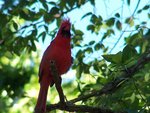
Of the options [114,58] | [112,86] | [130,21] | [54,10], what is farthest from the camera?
[130,21]

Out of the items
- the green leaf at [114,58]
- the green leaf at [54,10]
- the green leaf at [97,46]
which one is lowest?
the green leaf at [114,58]

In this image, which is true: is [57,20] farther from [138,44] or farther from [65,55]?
[65,55]

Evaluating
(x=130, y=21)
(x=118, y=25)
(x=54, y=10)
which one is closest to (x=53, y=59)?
(x=54, y=10)

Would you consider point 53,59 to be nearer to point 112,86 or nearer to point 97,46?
point 112,86

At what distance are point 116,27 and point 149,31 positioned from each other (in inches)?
30.0

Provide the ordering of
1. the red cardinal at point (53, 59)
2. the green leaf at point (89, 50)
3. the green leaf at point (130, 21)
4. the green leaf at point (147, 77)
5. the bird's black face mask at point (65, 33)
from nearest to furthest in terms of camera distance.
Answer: the green leaf at point (147, 77)
the red cardinal at point (53, 59)
the bird's black face mask at point (65, 33)
the green leaf at point (89, 50)
the green leaf at point (130, 21)

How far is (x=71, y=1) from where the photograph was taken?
4.08 metres

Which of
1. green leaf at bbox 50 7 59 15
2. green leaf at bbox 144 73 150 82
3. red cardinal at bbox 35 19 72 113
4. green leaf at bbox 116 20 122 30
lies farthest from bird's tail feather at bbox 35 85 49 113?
green leaf at bbox 116 20 122 30

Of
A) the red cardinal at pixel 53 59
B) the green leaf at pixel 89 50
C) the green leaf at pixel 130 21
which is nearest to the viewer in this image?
the red cardinal at pixel 53 59

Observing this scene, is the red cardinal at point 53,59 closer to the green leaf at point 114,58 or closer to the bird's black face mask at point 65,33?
the bird's black face mask at point 65,33

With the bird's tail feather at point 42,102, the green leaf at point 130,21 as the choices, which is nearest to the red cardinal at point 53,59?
the bird's tail feather at point 42,102

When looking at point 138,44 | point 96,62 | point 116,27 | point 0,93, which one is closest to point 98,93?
point 138,44

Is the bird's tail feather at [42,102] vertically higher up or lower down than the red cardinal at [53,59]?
lower down

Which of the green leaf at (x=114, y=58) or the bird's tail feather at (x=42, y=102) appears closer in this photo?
the green leaf at (x=114, y=58)
